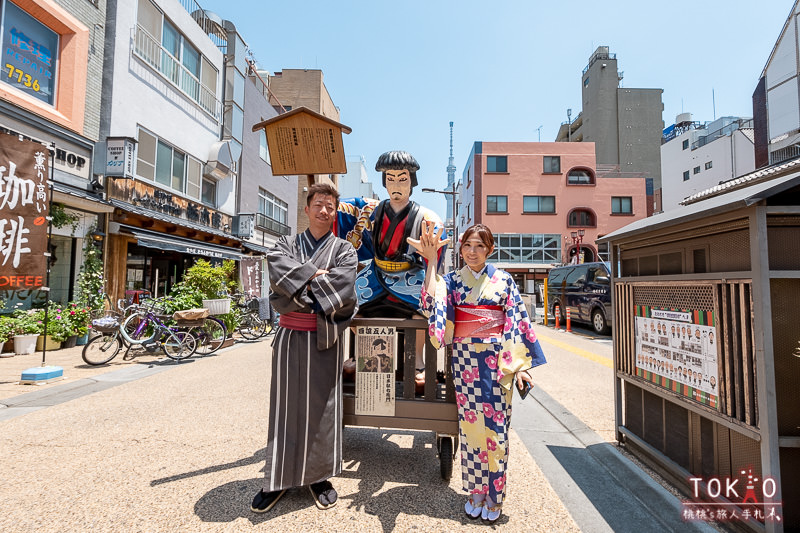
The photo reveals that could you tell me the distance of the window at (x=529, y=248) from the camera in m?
29.6

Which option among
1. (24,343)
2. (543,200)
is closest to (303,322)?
(24,343)

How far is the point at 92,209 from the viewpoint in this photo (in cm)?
863

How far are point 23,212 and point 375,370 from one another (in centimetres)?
593

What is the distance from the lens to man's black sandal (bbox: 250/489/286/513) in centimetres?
234

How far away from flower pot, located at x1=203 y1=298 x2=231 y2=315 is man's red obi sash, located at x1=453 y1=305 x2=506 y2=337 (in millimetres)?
7853

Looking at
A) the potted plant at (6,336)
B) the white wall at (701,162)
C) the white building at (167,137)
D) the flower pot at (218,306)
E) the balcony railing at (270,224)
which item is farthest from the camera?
the white wall at (701,162)

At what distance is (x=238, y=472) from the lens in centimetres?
289

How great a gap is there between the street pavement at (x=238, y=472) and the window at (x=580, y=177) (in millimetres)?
28763

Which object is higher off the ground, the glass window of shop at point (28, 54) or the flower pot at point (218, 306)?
the glass window of shop at point (28, 54)

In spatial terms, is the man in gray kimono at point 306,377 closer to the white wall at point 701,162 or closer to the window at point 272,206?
the window at point 272,206

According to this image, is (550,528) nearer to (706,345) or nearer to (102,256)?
(706,345)

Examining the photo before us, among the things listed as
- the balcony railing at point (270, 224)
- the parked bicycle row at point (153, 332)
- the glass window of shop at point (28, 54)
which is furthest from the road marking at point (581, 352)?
the balcony railing at point (270, 224)

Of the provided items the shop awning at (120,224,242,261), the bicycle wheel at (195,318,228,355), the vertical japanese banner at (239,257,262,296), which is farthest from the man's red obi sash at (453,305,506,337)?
the vertical japanese banner at (239,257,262,296)

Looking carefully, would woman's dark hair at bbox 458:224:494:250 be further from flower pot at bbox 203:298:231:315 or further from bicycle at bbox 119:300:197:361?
flower pot at bbox 203:298:231:315
